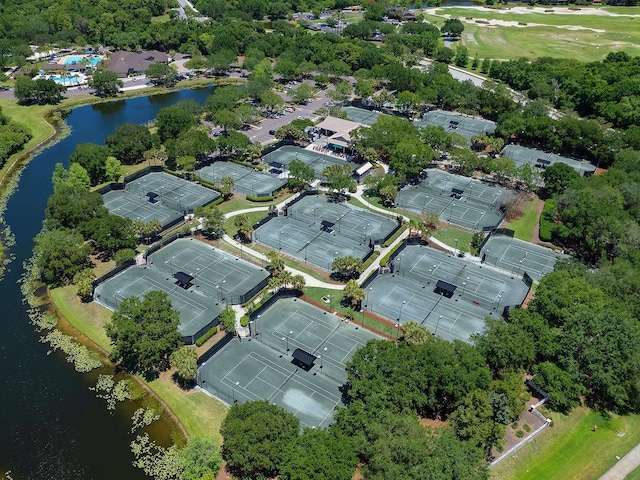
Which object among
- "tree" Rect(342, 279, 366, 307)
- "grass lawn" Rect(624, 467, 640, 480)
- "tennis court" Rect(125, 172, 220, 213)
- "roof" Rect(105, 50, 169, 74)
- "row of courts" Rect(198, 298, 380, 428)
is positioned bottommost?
"grass lawn" Rect(624, 467, 640, 480)

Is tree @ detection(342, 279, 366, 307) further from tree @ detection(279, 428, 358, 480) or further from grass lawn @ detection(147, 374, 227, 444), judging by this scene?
tree @ detection(279, 428, 358, 480)

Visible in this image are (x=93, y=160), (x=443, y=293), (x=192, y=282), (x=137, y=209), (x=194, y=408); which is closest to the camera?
(x=194, y=408)

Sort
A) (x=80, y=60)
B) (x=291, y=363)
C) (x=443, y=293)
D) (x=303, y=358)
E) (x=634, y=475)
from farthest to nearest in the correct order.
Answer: (x=80, y=60) < (x=443, y=293) < (x=291, y=363) < (x=303, y=358) < (x=634, y=475)

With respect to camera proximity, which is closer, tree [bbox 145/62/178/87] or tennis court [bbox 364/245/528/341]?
tennis court [bbox 364/245/528/341]

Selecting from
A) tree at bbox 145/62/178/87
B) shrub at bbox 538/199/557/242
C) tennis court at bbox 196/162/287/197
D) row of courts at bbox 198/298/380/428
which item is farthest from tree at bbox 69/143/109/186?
shrub at bbox 538/199/557/242

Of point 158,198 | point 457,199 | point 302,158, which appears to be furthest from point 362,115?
point 158,198

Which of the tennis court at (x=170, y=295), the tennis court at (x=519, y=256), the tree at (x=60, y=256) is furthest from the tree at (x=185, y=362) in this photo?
the tennis court at (x=519, y=256)

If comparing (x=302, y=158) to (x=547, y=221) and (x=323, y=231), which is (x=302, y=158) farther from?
A: (x=547, y=221)
